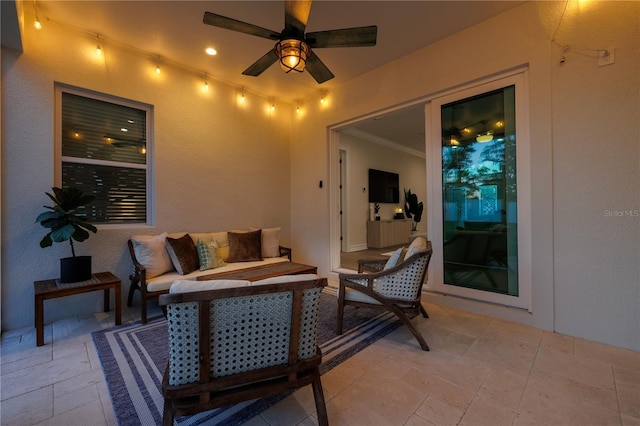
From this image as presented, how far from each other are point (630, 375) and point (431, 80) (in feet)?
10.2

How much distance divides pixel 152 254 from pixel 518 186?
393cm

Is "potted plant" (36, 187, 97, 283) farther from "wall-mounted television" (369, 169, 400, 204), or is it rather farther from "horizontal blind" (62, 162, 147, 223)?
"wall-mounted television" (369, 169, 400, 204)

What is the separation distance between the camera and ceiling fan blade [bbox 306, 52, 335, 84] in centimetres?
231

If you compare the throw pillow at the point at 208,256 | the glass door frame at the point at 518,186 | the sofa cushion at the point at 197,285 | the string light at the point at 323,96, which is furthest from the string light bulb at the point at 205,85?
the sofa cushion at the point at 197,285

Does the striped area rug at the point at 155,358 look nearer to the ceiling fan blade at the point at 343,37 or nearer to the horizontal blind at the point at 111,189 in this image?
the horizontal blind at the point at 111,189

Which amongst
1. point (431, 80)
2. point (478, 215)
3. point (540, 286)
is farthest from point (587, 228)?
point (431, 80)

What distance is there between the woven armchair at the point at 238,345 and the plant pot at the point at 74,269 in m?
2.12

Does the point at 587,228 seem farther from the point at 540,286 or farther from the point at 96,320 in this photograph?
the point at 96,320

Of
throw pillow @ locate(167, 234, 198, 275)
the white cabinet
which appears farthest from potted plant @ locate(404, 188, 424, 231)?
throw pillow @ locate(167, 234, 198, 275)

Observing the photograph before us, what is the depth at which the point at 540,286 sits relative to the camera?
2424 millimetres

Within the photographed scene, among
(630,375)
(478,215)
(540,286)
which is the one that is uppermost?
(478,215)

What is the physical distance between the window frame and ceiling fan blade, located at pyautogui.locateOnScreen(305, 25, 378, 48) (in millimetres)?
2482

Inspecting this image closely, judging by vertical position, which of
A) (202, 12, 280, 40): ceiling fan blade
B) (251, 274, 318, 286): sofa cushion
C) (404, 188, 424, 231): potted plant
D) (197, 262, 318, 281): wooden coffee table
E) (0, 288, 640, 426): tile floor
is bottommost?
(0, 288, 640, 426): tile floor

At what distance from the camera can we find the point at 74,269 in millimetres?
2473
